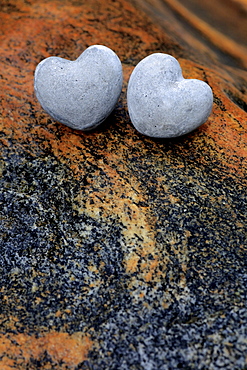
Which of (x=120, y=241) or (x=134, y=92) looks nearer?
(x=120, y=241)

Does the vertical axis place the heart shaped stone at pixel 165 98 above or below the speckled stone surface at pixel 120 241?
above

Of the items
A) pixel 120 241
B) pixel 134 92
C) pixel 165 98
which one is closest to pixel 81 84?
pixel 134 92

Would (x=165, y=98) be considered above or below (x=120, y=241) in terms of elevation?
above

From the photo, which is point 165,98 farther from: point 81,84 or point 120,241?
point 120,241

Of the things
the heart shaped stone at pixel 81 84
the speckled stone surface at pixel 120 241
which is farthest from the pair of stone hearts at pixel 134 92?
the speckled stone surface at pixel 120 241

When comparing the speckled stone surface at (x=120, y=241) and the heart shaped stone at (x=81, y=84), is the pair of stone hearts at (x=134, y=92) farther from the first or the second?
the speckled stone surface at (x=120, y=241)

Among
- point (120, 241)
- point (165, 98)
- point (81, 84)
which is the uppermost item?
point (165, 98)

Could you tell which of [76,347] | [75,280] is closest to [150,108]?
[75,280]

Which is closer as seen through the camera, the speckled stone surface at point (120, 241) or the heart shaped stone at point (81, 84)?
the speckled stone surface at point (120, 241)
